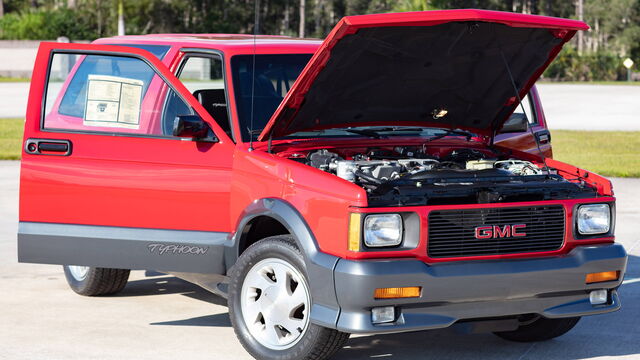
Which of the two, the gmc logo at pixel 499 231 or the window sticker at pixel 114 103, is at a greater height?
the window sticker at pixel 114 103

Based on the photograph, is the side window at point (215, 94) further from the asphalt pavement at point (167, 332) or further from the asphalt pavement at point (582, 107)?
the asphalt pavement at point (582, 107)

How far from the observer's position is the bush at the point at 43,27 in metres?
69.1

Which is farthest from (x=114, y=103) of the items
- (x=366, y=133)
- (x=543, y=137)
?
(x=543, y=137)

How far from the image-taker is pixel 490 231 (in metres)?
5.69

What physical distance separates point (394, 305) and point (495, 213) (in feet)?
2.39

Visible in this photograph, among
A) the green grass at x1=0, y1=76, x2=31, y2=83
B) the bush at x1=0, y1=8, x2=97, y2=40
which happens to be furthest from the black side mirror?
the bush at x1=0, y1=8, x2=97, y2=40

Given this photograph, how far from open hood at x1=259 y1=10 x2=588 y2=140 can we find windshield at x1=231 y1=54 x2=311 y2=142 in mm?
234

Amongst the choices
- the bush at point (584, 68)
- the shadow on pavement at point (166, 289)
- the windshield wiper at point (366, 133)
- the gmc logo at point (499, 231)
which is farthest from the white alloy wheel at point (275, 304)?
the bush at point (584, 68)

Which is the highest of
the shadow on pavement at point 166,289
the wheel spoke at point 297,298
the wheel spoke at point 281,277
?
the wheel spoke at point 281,277

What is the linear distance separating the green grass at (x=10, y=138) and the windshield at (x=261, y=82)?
12236 millimetres

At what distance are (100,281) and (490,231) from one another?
10.3 ft

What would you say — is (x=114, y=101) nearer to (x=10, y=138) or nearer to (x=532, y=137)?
(x=532, y=137)

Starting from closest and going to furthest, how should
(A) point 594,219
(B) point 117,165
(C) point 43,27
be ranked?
1. (A) point 594,219
2. (B) point 117,165
3. (C) point 43,27

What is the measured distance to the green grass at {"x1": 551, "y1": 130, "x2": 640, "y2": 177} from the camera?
56.9 feet
